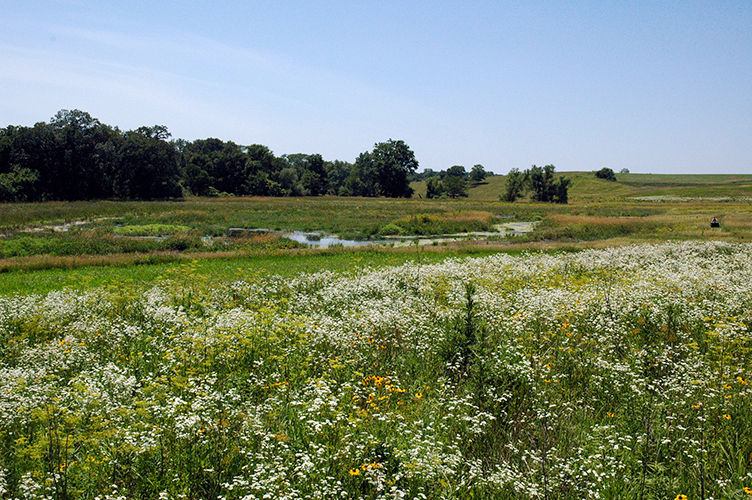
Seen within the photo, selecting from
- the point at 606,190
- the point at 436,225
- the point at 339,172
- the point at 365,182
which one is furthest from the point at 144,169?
the point at 606,190

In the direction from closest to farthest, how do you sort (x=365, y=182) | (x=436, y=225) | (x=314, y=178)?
(x=436, y=225) < (x=314, y=178) < (x=365, y=182)

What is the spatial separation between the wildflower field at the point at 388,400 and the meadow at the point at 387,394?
0.14ft

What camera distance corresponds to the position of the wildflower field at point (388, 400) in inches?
186

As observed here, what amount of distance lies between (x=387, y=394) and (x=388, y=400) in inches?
19.6

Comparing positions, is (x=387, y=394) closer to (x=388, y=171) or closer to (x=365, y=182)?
(x=388, y=171)

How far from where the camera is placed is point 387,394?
693 cm

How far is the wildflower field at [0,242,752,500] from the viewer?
4719 mm

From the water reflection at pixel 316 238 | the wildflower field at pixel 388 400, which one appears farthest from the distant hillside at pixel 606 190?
the wildflower field at pixel 388 400

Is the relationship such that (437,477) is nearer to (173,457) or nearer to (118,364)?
(173,457)

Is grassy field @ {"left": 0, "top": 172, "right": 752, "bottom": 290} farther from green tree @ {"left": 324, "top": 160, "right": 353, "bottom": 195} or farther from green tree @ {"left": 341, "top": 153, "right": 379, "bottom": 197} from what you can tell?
green tree @ {"left": 324, "top": 160, "right": 353, "bottom": 195}

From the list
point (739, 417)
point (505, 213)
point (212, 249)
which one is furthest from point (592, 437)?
point (505, 213)

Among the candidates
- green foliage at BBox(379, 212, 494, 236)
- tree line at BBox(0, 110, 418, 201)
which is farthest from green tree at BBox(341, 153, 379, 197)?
green foliage at BBox(379, 212, 494, 236)

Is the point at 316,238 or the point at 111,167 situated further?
the point at 111,167

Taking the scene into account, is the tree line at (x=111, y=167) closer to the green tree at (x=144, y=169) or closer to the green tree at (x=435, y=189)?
the green tree at (x=144, y=169)
